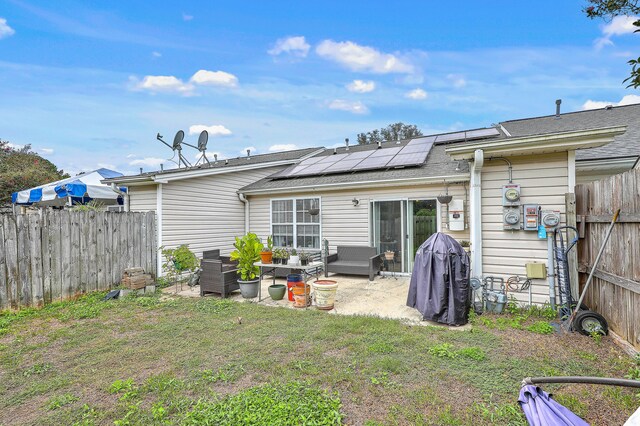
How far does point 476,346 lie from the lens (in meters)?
3.67

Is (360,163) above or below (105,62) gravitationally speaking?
below

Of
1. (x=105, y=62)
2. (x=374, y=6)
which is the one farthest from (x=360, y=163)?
(x=105, y=62)

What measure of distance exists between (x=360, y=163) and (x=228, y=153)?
9.57m

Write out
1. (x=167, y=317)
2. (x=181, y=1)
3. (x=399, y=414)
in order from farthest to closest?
(x=181, y=1)
(x=167, y=317)
(x=399, y=414)

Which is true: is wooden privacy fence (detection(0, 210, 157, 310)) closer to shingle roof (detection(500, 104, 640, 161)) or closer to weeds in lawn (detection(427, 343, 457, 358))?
weeds in lawn (detection(427, 343, 457, 358))

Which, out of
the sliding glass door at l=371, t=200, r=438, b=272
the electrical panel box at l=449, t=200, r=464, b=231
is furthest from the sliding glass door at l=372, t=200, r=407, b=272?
the electrical panel box at l=449, t=200, r=464, b=231

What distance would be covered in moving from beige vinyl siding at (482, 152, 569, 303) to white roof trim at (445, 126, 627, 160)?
228mm

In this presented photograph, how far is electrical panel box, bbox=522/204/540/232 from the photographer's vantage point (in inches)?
190

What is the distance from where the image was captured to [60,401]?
2682mm

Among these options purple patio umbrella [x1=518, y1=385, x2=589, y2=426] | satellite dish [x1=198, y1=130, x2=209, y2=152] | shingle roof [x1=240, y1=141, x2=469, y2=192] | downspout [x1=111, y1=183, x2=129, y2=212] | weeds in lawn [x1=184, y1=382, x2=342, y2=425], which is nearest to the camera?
purple patio umbrella [x1=518, y1=385, x2=589, y2=426]

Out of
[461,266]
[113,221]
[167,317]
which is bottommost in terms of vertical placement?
[167,317]

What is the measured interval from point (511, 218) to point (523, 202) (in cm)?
34

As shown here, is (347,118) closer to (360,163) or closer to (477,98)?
(477,98)

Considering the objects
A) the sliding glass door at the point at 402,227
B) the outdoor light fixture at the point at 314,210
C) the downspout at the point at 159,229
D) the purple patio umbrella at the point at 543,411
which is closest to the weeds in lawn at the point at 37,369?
the downspout at the point at 159,229
